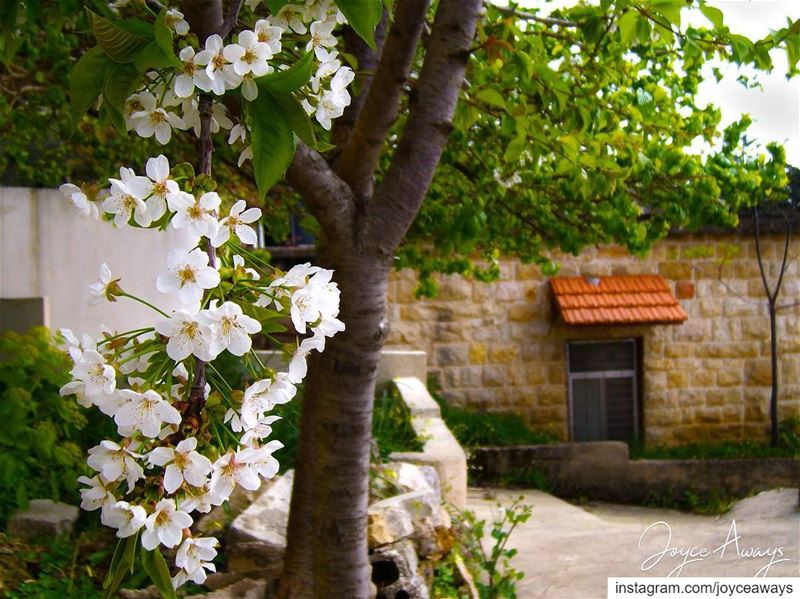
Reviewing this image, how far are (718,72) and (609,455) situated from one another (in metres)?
5.70

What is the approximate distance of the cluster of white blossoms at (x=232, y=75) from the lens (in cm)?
153

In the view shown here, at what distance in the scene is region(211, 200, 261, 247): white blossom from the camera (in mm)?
1510

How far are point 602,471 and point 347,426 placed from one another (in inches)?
279

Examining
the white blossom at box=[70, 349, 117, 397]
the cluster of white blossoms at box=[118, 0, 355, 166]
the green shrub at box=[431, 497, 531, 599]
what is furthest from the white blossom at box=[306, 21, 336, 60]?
the green shrub at box=[431, 497, 531, 599]

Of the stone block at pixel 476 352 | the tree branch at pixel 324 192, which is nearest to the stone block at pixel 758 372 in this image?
the stone block at pixel 476 352

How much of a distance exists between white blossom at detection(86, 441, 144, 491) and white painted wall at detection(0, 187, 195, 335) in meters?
5.00

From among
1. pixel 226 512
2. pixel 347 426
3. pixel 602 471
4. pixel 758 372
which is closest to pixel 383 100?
pixel 347 426

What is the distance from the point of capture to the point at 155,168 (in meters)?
1.48

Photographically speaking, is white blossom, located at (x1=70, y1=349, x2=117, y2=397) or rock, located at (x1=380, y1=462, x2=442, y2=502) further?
rock, located at (x1=380, y1=462, x2=442, y2=502)

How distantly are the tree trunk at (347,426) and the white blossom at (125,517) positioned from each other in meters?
1.49

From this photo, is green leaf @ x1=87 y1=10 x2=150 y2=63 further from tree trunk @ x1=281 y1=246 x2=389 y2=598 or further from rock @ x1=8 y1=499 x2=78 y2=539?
rock @ x1=8 y1=499 x2=78 y2=539

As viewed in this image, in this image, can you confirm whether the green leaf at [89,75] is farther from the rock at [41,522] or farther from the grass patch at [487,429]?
the grass patch at [487,429]

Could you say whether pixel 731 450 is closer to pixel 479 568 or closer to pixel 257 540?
pixel 479 568

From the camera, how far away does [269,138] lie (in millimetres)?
1553
